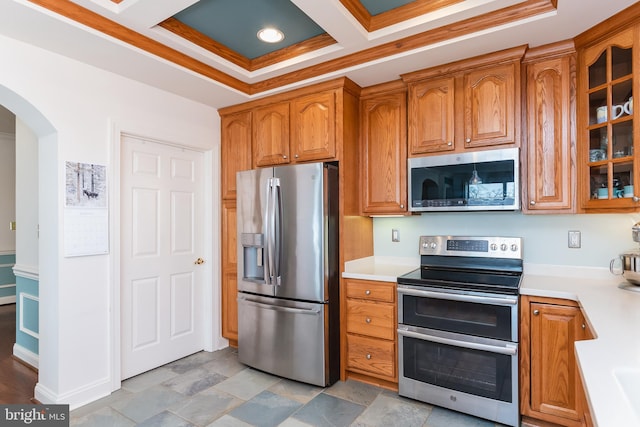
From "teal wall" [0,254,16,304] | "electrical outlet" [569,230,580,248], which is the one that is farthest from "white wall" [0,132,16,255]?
"electrical outlet" [569,230,580,248]

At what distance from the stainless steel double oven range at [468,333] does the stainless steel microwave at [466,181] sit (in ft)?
1.21

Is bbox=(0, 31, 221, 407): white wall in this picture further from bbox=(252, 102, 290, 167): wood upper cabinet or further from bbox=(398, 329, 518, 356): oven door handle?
bbox=(398, 329, 518, 356): oven door handle

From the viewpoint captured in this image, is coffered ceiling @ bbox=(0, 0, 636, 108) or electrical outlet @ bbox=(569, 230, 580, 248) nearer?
coffered ceiling @ bbox=(0, 0, 636, 108)

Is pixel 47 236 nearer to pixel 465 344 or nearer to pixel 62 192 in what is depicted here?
pixel 62 192

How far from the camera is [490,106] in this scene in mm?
2396

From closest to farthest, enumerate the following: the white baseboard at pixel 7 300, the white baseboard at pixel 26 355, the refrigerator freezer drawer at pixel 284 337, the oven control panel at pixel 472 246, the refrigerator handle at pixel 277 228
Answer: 1. the oven control panel at pixel 472 246
2. the refrigerator freezer drawer at pixel 284 337
3. the refrigerator handle at pixel 277 228
4. the white baseboard at pixel 26 355
5. the white baseboard at pixel 7 300

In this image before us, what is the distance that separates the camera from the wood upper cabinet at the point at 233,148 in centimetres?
337

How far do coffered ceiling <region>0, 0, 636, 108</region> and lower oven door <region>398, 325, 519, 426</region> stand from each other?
1.89 meters

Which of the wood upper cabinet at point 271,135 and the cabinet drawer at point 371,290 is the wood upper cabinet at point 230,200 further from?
the cabinet drawer at point 371,290

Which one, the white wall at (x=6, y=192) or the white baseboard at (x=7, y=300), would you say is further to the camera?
the white wall at (x=6, y=192)

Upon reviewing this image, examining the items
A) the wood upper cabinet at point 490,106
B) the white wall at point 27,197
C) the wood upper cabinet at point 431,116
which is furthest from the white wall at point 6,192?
the wood upper cabinet at point 490,106

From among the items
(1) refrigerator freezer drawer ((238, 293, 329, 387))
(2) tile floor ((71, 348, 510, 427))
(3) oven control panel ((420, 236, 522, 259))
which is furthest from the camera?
(1) refrigerator freezer drawer ((238, 293, 329, 387))

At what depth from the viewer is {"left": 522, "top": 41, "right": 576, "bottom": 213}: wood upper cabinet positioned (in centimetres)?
223

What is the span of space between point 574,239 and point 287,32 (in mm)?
2489
